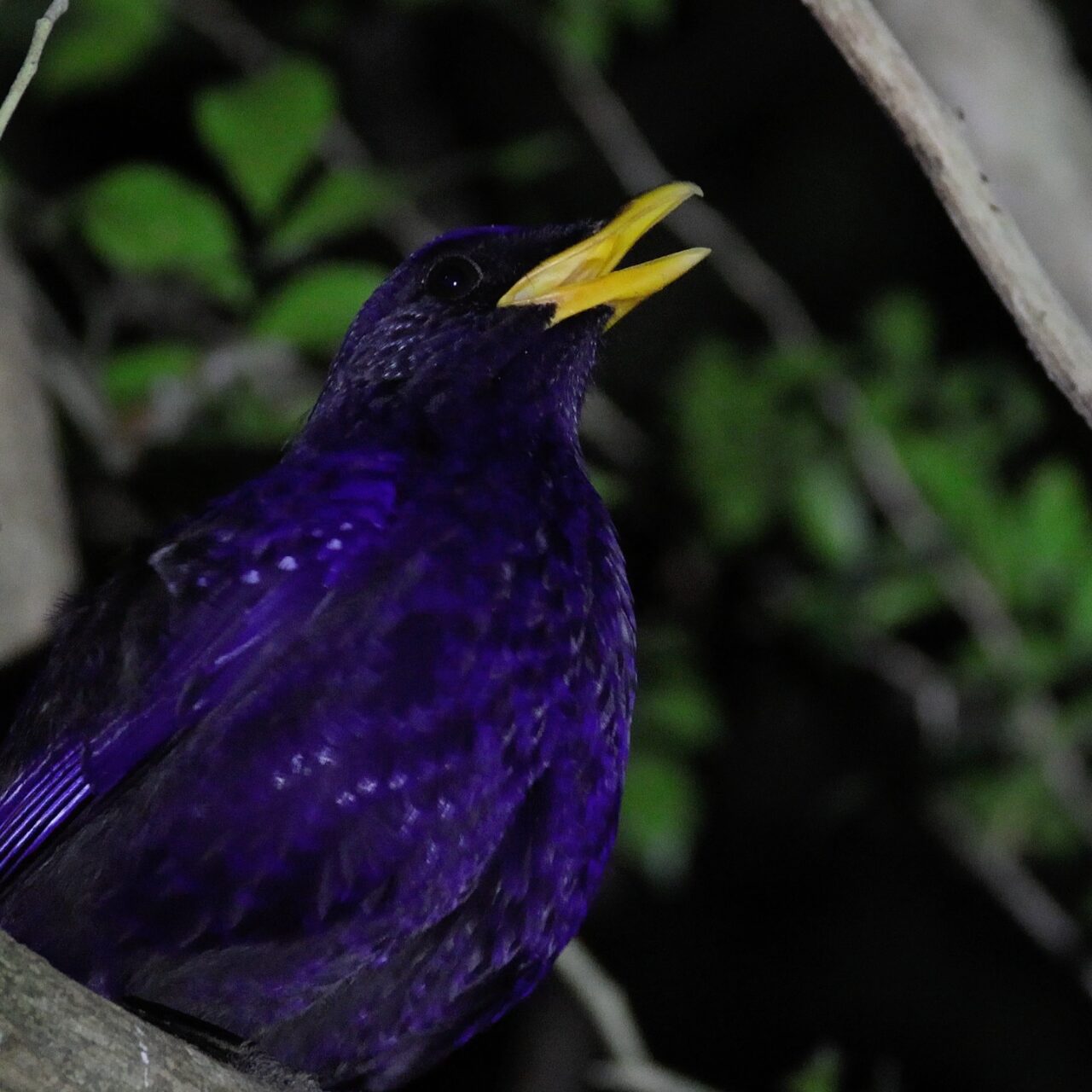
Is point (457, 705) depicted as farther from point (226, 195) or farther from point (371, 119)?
point (226, 195)

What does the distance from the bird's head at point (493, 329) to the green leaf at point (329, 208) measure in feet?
0.79

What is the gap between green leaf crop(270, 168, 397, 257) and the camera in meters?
4.00

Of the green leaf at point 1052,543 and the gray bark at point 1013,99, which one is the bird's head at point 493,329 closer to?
the gray bark at point 1013,99

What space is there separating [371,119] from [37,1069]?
5.31m

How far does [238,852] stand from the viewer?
2.92m

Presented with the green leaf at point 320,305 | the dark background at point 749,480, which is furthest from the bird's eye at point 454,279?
the dark background at point 749,480

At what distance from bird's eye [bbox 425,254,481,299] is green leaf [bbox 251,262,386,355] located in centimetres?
30

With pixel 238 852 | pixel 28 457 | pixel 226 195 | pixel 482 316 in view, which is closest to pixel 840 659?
pixel 482 316

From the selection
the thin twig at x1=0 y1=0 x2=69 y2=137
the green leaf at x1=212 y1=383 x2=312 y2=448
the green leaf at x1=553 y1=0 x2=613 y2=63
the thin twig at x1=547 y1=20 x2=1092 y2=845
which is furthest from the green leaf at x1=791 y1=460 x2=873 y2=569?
the thin twig at x1=0 y1=0 x2=69 y2=137

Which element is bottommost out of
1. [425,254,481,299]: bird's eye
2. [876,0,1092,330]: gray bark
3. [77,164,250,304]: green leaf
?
[876,0,1092,330]: gray bark

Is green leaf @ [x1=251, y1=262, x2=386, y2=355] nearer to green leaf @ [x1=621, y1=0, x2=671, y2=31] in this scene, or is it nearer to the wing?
the wing

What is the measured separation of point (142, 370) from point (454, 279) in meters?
1.04

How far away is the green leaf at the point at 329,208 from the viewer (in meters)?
4.00

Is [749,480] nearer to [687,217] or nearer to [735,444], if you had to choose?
[735,444]
